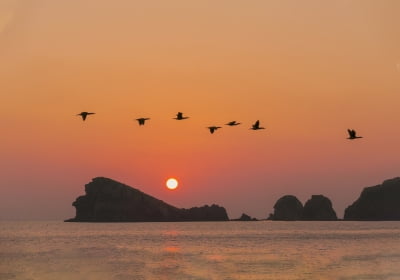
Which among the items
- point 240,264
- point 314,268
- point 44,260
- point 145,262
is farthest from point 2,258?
point 314,268

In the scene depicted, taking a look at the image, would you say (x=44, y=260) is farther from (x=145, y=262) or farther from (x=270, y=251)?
(x=270, y=251)

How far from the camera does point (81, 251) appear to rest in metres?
169

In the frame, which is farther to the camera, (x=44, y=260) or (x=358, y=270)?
(x=44, y=260)

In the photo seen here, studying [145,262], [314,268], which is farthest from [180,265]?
[314,268]

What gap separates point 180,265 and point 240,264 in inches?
391

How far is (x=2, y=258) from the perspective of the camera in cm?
15150

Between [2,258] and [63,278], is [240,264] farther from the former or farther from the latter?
[2,258]

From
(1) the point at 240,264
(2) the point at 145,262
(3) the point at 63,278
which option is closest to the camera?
(3) the point at 63,278

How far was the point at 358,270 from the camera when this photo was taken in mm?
113250

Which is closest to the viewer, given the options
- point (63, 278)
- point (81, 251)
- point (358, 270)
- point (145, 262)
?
point (63, 278)

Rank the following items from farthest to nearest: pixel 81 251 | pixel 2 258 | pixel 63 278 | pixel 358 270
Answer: pixel 81 251 < pixel 2 258 < pixel 358 270 < pixel 63 278

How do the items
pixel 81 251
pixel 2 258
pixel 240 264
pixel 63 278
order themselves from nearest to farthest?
pixel 63 278 < pixel 240 264 < pixel 2 258 < pixel 81 251

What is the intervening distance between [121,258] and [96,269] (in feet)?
77.9

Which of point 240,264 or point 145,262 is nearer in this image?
point 240,264
